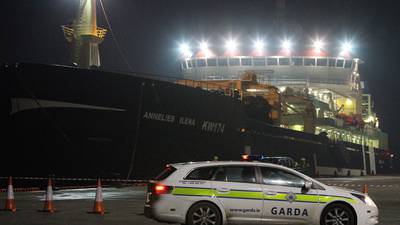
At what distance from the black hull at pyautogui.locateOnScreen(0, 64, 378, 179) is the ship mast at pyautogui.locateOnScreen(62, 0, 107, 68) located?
4.46 meters

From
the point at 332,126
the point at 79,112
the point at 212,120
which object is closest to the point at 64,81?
the point at 79,112

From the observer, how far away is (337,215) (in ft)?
30.4

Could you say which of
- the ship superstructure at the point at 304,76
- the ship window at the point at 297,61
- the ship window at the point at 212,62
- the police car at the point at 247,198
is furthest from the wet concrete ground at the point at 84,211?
the ship window at the point at 297,61

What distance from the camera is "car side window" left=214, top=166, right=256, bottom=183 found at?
922cm

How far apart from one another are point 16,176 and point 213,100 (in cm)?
910

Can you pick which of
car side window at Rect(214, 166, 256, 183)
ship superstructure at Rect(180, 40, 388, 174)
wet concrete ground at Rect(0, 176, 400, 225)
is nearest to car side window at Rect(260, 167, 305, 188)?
car side window at Rect(214, 166, 256, 183)

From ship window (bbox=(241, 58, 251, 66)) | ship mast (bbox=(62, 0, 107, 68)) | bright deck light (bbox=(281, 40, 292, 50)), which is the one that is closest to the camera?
ship mast (bbox=(62, 0, 107, 68))

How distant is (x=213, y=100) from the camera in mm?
24516

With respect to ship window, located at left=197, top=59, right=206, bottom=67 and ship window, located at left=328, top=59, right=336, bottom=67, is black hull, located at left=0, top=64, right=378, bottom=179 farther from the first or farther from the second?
ship window, located at left=328, top=59, right=336, bottom=67

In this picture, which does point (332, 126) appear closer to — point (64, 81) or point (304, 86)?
point (304, 86)

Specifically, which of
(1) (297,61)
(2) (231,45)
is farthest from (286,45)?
(2) (231,45)

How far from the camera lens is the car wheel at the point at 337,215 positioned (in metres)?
9.25

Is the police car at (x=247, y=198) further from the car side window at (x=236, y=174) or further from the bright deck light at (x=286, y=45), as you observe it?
the bright deck light at (x=286, y=45)

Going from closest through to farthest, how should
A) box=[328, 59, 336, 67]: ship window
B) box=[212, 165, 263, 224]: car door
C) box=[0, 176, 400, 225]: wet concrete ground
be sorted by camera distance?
box=[212, 165, 263, 224]: car door < box=[0, 176, 400, 225]: wet concrete ground < box=[328, 59, 336, 67]: ship window
